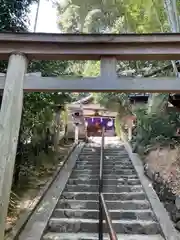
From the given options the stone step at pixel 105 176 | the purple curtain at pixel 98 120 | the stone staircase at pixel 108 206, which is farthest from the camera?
the purple curtain at pixel 98 120

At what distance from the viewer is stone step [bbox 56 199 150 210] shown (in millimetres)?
6371

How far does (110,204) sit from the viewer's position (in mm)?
6441

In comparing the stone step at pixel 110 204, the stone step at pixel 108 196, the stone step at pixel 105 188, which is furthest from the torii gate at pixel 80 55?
the stone step at pixel 105 188

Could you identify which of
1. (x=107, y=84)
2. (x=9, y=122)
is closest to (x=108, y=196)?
(x=107, y=84)

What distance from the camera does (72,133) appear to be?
1616 cm

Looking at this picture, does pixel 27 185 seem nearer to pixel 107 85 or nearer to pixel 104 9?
pixel 107 85

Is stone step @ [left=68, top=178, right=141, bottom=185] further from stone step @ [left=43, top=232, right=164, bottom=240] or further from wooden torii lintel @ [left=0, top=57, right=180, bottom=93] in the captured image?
wooden torii lintel @ [left=0, top=57, right=180, bottom=93]

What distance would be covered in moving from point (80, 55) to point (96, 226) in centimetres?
316

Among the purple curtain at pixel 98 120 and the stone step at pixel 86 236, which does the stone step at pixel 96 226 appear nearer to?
the stone step at pixel 86 236

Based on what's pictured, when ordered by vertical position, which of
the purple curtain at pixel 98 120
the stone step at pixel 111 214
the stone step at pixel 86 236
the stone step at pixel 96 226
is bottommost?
the stone step at pixel 86 236

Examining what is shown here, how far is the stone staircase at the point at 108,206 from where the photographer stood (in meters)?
5.45

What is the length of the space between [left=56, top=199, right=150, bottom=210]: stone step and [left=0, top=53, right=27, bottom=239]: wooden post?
9.02 feet

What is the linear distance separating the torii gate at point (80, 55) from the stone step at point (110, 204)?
2.97 metres

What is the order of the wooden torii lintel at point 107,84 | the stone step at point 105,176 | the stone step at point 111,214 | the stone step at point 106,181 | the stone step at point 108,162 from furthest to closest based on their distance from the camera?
the stone step at point 108,162 → the stone step at point 105,176 → the stone step at point 106,181 → the stone step at point 111,214 → the wooden torii lintel at point 107,84
